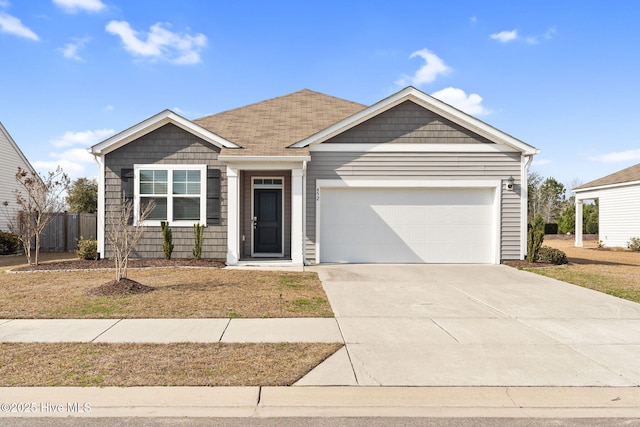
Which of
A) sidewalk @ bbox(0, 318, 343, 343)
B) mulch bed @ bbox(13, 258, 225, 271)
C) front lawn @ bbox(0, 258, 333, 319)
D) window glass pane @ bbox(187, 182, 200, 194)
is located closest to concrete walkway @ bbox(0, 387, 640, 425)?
sidewalk @ bbox(0, 318, 343, 343)

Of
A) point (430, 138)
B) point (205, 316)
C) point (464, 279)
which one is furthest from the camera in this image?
point (430, 138)

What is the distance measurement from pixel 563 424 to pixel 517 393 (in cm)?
52

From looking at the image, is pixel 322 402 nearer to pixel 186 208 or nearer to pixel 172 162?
pixel 186 208

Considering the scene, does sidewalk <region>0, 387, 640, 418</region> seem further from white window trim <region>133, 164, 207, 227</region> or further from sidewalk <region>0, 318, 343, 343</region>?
white window trim <region>133, 164, 207, 227</region>

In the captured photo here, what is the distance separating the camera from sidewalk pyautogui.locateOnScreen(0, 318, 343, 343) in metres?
5.15

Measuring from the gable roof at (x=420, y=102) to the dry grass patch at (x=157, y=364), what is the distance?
27.4 feet

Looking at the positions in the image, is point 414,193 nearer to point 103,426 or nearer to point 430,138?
point 430,138

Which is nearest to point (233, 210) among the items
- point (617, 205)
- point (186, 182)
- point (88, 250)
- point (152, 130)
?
point (186, 182)

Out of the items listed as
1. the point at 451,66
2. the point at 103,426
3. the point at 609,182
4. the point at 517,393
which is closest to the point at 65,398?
the point at 103,426

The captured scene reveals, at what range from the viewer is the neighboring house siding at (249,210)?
13000 mm

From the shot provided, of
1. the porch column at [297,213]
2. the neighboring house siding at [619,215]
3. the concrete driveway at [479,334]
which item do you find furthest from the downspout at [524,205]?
the neighboring house siding at [619,215]

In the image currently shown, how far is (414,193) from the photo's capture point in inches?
499

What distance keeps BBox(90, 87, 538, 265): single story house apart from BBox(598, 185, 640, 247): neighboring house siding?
1190 centimetres

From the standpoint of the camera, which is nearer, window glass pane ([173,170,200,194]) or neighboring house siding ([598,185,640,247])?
window glass pane ([173,170,200,194])
